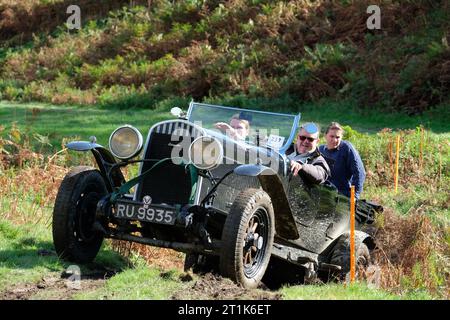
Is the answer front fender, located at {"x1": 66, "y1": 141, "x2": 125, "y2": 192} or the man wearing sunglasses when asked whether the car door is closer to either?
the man wearing sunglasses

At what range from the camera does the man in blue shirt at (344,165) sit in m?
9.67

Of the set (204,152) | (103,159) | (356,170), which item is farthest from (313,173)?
(103,159)

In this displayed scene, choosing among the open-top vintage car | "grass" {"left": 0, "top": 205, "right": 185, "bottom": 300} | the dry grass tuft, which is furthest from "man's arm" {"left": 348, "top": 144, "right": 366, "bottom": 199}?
"grass" {"left": 0, "top": 205, "right": 185, "bottom": 300}

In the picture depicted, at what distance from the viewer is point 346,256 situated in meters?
8.51

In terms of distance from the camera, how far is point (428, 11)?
2205 cm

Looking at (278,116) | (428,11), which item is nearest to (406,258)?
(278,116)

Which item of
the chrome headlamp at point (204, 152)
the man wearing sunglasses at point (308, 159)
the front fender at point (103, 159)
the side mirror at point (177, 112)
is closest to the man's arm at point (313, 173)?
the man wearing sunglasses at point (308, 159)

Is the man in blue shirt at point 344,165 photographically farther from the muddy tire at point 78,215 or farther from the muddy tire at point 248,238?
the muddy tire at point 78,215

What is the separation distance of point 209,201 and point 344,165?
2.94 m

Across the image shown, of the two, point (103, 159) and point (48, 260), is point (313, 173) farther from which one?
point (48, 260)

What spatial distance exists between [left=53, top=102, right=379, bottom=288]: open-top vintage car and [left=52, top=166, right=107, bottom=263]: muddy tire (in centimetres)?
1

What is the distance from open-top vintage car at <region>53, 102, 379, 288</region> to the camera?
7.00 metres

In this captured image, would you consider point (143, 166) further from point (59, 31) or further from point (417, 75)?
point (59, 31)

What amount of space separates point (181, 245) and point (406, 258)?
420cm
